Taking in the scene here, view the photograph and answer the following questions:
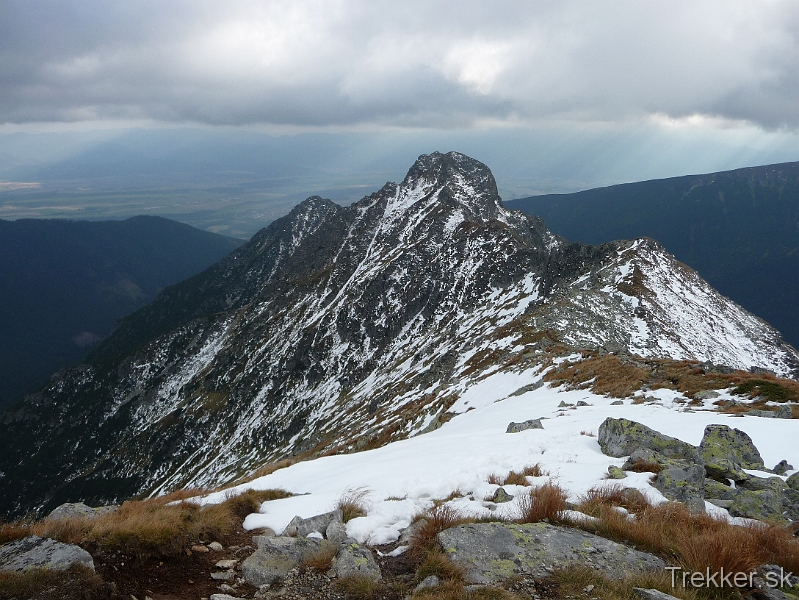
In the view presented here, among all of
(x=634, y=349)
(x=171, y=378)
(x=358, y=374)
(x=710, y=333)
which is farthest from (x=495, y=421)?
(x=171, y=378)

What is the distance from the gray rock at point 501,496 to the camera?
318 inches

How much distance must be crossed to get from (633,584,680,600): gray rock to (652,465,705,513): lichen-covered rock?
10.4 ft

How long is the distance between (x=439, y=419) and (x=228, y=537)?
74.9 ft

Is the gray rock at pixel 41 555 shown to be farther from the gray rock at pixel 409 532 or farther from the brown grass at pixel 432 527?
the brown grass at pixel 432 527

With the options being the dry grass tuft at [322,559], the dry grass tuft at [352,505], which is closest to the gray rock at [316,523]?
the dry grass tuft at [352,505]

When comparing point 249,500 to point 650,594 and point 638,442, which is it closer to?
point 650,594

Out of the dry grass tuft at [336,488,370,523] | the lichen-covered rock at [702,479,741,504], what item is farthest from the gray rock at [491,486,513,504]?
the lichen-covered rock at [702,479,741,504]

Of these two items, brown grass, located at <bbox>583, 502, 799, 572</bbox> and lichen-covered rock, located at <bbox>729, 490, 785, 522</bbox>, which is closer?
brown grass, located at <bbox>583, 502, 799, 572</bbox>

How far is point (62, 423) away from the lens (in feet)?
593

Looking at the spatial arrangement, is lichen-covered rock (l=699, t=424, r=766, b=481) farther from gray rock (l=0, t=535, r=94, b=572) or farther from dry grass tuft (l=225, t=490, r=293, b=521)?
gray rock (l=0, t=535, r=94, b=572)

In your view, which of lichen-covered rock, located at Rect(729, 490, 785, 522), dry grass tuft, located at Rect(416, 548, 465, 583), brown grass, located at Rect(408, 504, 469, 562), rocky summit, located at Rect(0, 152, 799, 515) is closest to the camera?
dry grass tuft, located at Rect(416, 548, 465, 583)

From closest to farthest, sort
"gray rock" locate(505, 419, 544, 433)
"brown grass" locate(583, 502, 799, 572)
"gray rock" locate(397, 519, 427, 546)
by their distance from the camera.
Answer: "brown grass" locate(583, 502, 799, 572) < "gray rock" locate(397, 519, 427, 546) < "gray rock" locate(505, 419, 544, 433)

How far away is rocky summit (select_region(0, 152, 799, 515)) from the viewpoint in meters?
46.9

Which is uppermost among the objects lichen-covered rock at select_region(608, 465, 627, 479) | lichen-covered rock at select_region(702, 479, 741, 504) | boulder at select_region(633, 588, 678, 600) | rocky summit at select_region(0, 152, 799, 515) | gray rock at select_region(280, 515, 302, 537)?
boulder at select_region(633, 588, 678, 600)
